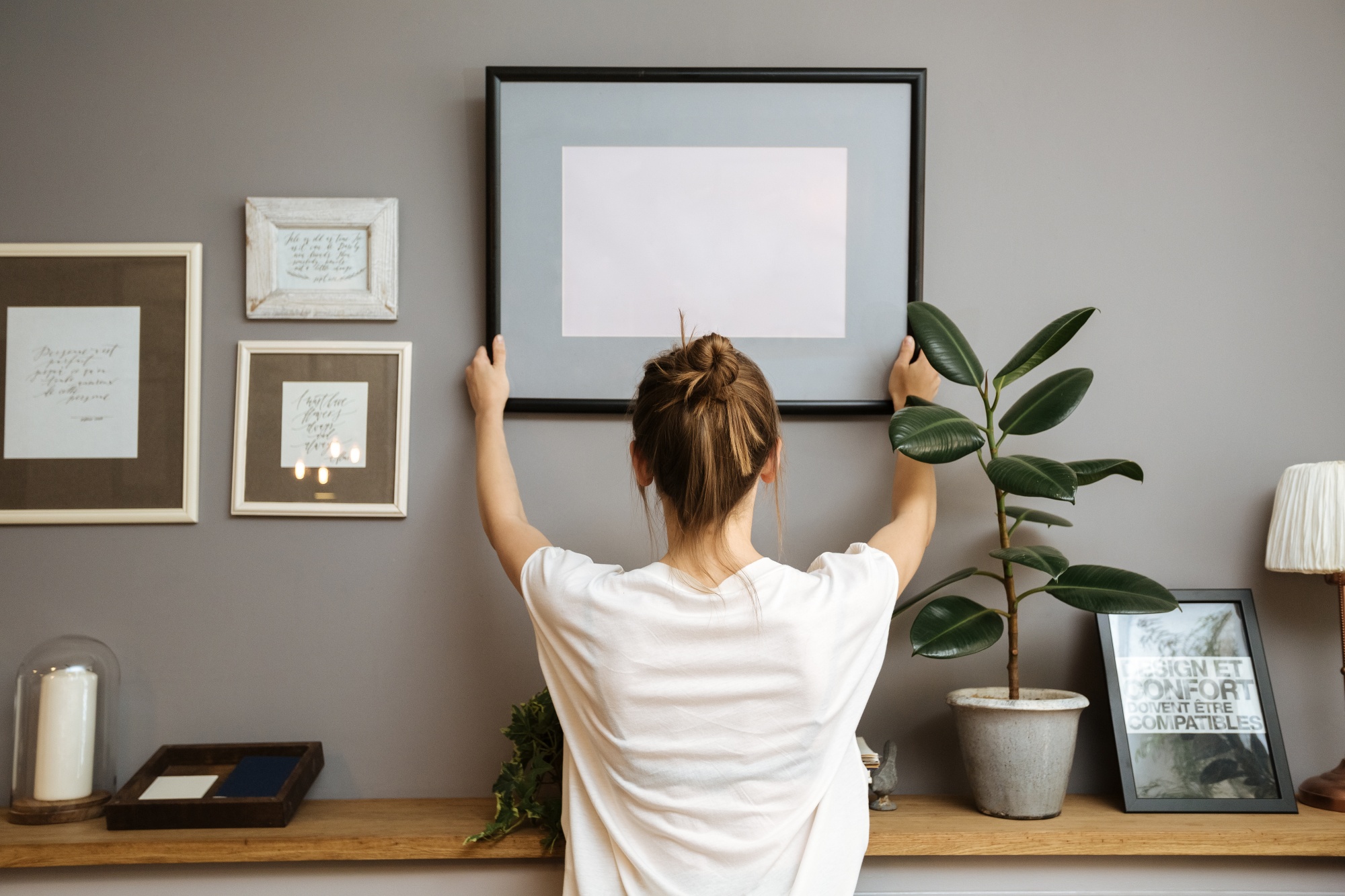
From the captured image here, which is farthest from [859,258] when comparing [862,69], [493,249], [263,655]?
[263,655]

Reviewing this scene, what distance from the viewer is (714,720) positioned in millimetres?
1019

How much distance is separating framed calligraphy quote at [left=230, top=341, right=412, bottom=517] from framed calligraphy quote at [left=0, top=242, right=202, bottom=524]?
0.10 metres

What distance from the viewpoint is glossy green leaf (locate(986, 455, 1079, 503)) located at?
3.98ft

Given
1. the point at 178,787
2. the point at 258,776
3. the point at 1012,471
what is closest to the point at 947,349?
the point at 1012,471

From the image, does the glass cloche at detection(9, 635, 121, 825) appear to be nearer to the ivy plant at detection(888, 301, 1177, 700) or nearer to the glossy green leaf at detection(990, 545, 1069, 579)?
the ivy plant at detection(888, 301, 1177, 700)

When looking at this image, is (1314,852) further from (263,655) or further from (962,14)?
(263,655)

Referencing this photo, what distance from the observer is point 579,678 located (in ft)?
3.53

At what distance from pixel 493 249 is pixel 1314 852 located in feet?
5.31

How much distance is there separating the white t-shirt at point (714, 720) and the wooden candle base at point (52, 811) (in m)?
0.87

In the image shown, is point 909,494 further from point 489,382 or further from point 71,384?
point 71,384

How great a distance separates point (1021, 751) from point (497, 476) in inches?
36.6

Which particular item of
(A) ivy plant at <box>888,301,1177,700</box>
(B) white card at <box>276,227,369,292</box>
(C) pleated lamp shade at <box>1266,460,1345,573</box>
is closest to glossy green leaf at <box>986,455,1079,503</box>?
(A) ivy plant at <box>888,301,1177,700</box>

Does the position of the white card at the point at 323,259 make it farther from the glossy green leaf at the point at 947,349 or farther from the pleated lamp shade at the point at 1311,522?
the pleated lamp shade at the point at 1311,522

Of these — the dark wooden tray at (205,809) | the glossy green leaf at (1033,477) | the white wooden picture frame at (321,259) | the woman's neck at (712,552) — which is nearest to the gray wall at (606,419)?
the white wooden picture frame at (321,259)
